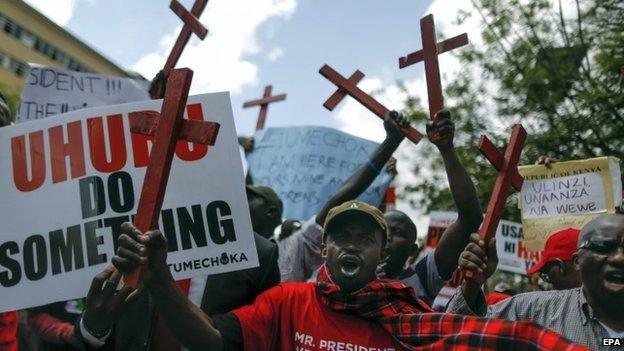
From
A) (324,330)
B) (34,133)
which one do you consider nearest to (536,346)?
(324,330)

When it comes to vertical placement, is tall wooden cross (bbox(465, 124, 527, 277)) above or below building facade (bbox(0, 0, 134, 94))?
below

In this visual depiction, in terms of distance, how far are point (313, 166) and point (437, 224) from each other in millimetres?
1659

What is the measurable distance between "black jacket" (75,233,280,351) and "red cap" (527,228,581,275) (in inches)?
69.7

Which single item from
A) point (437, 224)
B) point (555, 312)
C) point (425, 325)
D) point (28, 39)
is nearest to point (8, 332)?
point (425, 325)

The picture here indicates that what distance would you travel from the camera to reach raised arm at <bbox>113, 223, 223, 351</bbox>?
1.95 metres

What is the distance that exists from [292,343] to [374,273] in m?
0.43

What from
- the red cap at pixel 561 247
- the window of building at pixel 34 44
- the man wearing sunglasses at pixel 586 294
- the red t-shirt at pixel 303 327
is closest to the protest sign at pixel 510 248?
the red cap at pixel 561 247

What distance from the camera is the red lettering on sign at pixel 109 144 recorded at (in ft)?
8.81

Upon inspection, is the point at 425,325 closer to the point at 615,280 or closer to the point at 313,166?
the point at 615,280

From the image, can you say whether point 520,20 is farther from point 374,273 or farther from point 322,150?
point 374,273

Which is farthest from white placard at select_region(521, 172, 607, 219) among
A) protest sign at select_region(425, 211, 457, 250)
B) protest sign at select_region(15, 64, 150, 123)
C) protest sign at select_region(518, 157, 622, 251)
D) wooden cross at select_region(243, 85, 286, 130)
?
wooden cross at select_region(243, 85, 286, 130)

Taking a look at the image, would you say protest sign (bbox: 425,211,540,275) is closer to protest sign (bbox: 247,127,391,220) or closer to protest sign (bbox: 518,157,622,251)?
protest sign (bbox: 247,127,391,220)

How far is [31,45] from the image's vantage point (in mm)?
41031

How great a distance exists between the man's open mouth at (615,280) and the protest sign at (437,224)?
13.3ft
